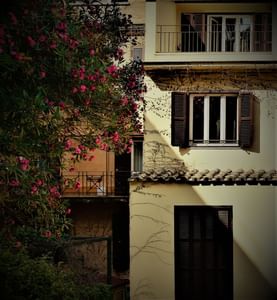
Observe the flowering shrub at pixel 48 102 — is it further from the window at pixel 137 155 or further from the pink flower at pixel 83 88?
the window at pixel 137 155

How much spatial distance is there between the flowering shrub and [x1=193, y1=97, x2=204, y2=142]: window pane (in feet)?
4.52

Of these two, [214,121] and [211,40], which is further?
[211,40]

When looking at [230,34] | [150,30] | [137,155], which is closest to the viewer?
[150,30]

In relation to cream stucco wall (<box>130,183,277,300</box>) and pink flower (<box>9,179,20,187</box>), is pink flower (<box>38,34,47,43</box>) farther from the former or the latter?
cream stucco wall (<box>130,183,277,300</box>)

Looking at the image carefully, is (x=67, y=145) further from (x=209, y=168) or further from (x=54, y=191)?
(x=209, y=168)

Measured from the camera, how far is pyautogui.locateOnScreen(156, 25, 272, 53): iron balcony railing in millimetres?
6000

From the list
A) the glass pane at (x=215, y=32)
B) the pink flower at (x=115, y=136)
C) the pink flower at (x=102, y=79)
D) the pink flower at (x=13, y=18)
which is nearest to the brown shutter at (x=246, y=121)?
the glass pane at (x=215, y=32)

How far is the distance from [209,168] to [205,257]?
76 centimetres

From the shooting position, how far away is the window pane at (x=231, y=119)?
6.01 metres

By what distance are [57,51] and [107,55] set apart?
1.10 m

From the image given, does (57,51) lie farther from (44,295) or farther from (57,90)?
(44,295)

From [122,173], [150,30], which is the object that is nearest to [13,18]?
[150,30]

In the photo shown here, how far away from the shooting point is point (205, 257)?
19.4ft

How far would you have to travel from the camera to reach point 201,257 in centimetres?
590
